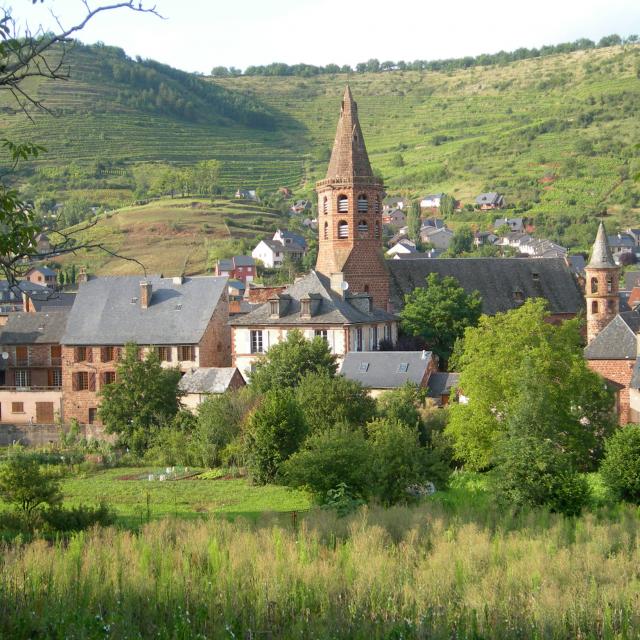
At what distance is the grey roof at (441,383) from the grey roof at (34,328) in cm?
2202

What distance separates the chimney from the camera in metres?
56.5

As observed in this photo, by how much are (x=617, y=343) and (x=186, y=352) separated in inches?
800

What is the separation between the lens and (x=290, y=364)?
4569 centimetres

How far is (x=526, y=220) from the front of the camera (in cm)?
13288

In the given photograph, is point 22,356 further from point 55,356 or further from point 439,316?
point 439,316

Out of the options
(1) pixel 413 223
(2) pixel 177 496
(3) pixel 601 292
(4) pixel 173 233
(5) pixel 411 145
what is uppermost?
(5) pixel 411 145

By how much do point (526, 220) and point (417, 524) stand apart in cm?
11480

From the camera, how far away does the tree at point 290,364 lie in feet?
149

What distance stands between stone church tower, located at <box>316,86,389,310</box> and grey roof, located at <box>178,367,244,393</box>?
413 inches

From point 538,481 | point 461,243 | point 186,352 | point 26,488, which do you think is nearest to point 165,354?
point 186,352

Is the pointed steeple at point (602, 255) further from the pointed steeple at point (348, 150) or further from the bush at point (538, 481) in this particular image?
the bush at point (538, 481)

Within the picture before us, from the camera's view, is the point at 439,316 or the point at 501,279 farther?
the point at 501,279

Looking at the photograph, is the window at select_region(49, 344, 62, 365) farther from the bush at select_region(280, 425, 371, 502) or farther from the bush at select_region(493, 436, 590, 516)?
the bush at select_region(493, 436, 590, 516)

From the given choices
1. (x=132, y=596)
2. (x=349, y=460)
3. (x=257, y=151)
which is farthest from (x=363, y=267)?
(x=257, y=151)
